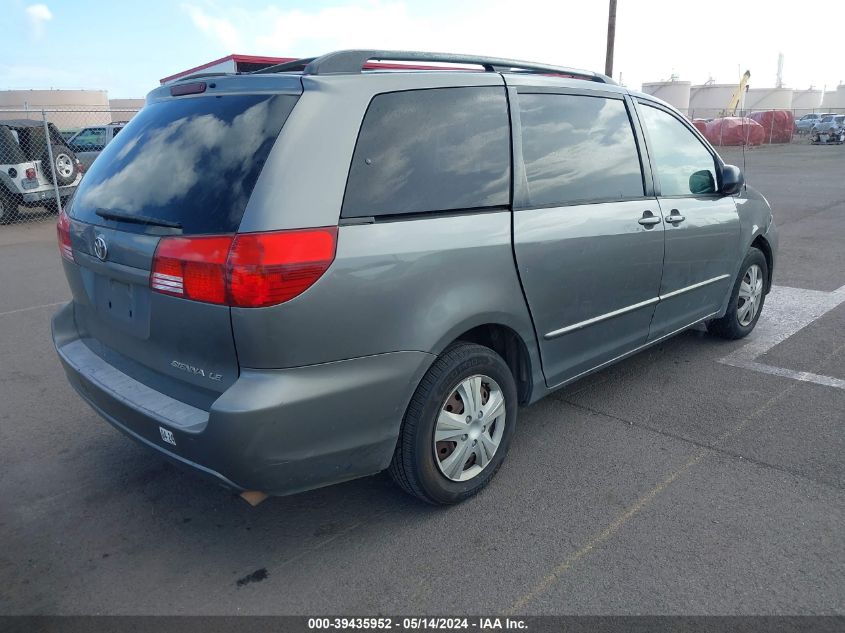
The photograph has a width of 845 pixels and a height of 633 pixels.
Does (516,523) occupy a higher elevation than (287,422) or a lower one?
lower

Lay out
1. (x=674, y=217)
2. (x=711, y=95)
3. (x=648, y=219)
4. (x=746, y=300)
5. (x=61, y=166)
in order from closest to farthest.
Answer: (x=648, y=219), (x=674, y=217), (x=746, y=300), (x=61, y=166), (x=711, y=95)

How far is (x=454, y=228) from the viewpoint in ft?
8.88

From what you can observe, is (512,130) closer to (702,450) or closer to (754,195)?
(702,450)

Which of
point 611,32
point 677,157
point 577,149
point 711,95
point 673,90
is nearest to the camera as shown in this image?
point 577,149

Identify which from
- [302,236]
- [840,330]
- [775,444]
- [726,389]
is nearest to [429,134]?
[302,236]

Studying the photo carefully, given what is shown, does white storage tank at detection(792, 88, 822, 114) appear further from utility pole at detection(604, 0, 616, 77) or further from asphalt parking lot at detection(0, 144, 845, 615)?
asphalt parking lot at detection(0, 144, 845, 615)

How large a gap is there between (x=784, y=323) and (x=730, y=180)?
1.74m

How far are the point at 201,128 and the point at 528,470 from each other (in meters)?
2.15

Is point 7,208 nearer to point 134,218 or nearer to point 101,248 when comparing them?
point 101,248

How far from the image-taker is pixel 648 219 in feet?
12.2

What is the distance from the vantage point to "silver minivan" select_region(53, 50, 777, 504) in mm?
2293

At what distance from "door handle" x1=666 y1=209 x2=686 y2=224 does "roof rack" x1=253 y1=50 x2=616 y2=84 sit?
981 millimetres

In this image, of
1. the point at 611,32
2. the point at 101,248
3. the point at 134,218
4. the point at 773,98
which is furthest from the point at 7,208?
the point at 773,98

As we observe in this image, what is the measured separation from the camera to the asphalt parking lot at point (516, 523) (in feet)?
7.99
